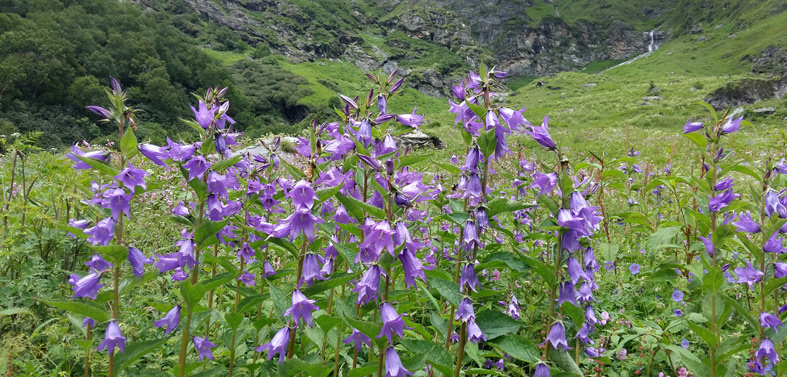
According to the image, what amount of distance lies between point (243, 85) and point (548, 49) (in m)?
107

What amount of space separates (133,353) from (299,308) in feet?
2.66

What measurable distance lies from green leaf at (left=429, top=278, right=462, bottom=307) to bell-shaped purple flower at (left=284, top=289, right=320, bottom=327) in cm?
55

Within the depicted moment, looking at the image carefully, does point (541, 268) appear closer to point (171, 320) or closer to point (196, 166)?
point (196, 166)

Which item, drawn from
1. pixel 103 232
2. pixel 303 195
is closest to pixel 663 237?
pixel 303 195

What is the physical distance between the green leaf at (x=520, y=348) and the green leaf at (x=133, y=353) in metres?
1.49

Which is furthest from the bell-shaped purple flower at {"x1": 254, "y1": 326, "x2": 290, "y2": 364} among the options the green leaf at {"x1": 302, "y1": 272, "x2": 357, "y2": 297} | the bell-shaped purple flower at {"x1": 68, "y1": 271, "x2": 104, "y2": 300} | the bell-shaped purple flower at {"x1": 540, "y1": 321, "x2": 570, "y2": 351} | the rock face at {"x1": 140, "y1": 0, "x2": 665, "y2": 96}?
the rock face at {"x1": 140, "y1": 0, "x2": 665, "y2": 96}

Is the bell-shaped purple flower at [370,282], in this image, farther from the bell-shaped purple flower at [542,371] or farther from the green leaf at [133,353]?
the green leaf at [133,353]

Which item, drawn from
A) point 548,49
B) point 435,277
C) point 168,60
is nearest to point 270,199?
point 435,277

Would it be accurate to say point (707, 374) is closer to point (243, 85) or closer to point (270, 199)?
point (270, 199)

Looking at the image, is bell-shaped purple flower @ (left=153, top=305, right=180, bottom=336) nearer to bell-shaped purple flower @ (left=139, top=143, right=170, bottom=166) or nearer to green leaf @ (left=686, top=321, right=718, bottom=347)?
bell-shaped purple flower @ (left=139, top=143, right=170, bottom=166)

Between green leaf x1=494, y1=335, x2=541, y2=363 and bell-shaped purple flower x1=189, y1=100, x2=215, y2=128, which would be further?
bell-shaped purple flower x1=189, y1=100, x2=215, y2=128

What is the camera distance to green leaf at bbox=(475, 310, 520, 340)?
5.33 ft

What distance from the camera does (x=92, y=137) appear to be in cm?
2969

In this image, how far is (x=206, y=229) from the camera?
158cm
